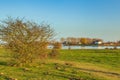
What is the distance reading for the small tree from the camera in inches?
1000

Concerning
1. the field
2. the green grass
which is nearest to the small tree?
the field

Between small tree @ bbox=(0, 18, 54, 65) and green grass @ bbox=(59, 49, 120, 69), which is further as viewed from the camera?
green grass @ bbox=(59, 49, 120, 69)

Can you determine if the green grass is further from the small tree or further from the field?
the small tree

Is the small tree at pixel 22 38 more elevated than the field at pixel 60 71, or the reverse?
the small tree at pixel 22 38

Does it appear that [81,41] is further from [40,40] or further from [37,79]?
[37,79]

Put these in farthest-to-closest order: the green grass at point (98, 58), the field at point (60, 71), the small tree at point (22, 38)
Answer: the green grass at point (98, 58) < the small tree at point (22, 38) < the field at point (60, 71)

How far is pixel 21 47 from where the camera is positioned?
2533cm

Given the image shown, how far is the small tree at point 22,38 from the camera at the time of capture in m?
25.4

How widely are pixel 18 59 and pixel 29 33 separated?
233 cm

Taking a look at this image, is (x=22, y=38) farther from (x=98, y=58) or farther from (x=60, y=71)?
(x=98, y=58)

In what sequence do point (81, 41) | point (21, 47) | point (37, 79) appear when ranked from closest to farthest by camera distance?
point (37, 79)
point (21, 47)
point (81, 41)


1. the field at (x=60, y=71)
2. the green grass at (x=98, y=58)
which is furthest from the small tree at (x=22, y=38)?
the green grass at (x=98, y=58)

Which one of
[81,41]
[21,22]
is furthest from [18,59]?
[81,41]

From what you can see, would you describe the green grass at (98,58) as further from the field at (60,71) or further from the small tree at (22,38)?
the small tree at (22,38)
